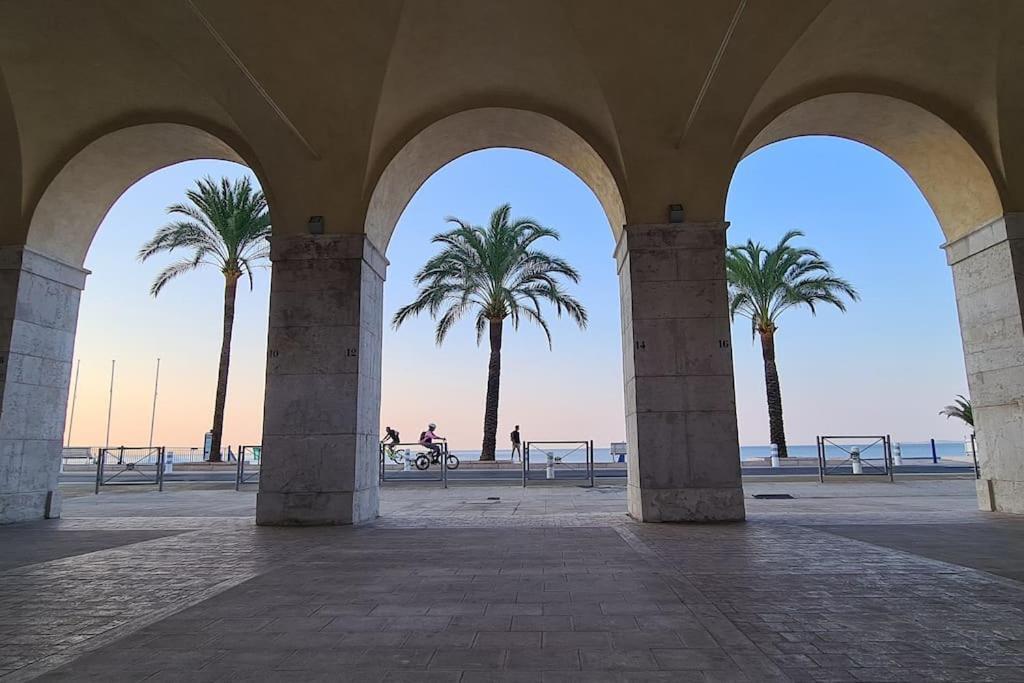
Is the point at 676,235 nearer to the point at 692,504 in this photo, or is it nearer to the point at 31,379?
the point at 692,504

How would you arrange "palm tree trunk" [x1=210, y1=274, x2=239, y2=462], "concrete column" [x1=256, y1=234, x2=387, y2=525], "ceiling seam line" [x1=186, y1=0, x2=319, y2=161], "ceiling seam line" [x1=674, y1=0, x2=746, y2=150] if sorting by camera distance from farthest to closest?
"palm tree trunk" [x1=210, y1=274, x2=239, y2=462] → "concrete column" [x1=256, y1=234, x2=387, y2=525] → "ceiling seam line" [x1=186, y1=0, x2=319, y2=161] → "ceiling seam line" [x1=674, y1=0, x2=746, y2=150]

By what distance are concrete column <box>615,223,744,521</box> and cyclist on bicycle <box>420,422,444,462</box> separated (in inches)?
490

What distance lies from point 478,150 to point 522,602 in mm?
9992

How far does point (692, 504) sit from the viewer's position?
964 cm

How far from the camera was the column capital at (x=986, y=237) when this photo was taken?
414 inches

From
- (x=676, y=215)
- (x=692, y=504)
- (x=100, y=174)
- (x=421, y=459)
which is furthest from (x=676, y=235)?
(x=421, y=459)

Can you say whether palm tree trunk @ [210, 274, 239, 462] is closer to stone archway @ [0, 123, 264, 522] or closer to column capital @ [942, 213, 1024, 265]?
stone archway @ [0, 123, 264, 522]

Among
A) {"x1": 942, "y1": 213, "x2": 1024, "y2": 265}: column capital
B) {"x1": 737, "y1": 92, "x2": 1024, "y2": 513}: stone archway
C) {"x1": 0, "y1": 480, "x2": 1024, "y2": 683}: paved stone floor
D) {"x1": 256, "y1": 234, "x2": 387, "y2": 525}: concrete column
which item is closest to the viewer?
{"x1": 0, "y1": 480, "x2": 1024, "y2": 683}: paved stone floor

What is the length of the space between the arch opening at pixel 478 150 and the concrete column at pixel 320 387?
1097mm

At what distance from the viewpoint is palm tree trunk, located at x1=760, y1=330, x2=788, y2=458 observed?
2898cm

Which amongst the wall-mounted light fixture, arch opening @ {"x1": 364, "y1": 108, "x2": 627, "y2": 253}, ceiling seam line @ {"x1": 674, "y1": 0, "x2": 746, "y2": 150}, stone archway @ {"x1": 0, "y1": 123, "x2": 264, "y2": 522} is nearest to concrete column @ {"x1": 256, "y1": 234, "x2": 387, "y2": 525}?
arch opening @ {"x1": 364, "y1": 108, "x2": 627, "y2": 253}

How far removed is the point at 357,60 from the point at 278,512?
7581 mm

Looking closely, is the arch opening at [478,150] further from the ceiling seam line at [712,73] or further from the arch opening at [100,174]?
the arch opening at [100,174]

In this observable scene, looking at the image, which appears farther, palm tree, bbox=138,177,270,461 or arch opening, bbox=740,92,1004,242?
palm tree, bbox=138,177,270,461
